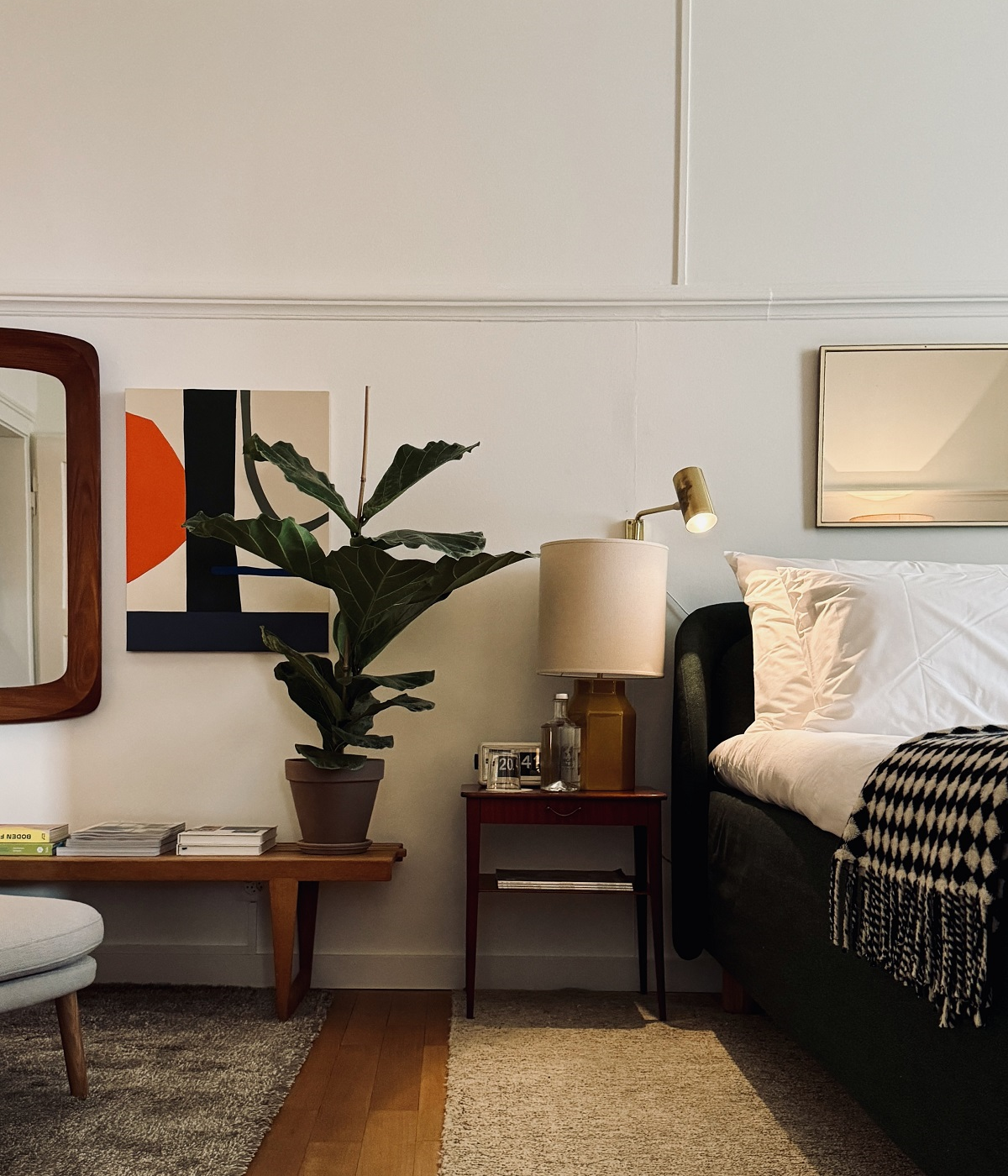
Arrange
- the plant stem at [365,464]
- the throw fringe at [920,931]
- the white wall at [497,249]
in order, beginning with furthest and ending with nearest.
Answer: the white wall at [497,249] → the plant stem at [365,464] → the throw fringe at [920,931]

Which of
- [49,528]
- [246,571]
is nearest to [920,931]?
[246,571]

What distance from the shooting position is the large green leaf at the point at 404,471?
262cm

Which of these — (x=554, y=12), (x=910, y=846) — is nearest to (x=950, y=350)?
(x=554, y=12)

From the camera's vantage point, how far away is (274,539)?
98.8 inches

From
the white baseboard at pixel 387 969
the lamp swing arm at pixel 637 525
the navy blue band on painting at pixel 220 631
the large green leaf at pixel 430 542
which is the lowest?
the white baseboard at pixel 387 969

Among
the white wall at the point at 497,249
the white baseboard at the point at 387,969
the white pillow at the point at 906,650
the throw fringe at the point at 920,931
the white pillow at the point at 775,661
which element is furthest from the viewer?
the white wall at the point at 497,249

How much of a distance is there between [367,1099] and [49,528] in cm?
181

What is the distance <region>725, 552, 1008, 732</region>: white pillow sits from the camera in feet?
8.10

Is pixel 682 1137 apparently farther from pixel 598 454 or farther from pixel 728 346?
pixel 728 346

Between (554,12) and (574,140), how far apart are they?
392mm

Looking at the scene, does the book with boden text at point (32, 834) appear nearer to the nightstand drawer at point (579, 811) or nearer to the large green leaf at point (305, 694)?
the large green leaf at point (305, 694)

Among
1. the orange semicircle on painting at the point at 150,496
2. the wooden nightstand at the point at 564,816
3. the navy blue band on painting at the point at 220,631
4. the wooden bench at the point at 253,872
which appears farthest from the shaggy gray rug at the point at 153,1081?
the orange semicircle on painting at the point at 150,496

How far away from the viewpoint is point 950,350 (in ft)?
9.84

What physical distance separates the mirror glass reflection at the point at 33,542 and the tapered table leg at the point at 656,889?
1.70m
